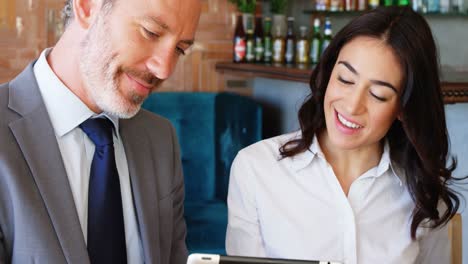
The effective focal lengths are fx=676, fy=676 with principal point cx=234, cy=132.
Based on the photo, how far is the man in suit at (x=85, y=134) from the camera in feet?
3.87

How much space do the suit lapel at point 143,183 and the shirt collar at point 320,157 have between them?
0.38 metres

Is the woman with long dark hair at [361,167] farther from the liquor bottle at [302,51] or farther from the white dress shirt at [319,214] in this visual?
the liquor bottle at [302,51]

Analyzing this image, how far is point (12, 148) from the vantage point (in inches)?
47.2

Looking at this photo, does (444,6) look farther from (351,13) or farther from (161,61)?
(161,61)

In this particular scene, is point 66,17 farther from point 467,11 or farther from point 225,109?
point 467,11

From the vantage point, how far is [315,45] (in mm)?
3742

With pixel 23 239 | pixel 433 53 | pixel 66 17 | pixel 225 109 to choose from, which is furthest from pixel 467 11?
pixel 23 239

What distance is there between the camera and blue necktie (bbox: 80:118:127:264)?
1.27 meters

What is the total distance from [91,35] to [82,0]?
68mm

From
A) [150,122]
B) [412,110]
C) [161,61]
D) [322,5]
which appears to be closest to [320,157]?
[412,110]

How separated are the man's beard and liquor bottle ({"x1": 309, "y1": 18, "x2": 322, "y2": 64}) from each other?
8.41ft

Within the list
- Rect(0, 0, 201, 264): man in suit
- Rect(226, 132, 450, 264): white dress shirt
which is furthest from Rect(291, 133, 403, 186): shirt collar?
Rect(0, 0, 201, 264): man in suit

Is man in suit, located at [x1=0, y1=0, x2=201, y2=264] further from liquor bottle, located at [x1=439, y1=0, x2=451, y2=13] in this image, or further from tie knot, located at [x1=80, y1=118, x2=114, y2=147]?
liquor bottle, located at [x1=439, y1=0, x2=451, y2=13]

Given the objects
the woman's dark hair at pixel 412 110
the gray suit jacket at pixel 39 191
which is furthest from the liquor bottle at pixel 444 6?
the gray suit jacket at pixel 39 191
